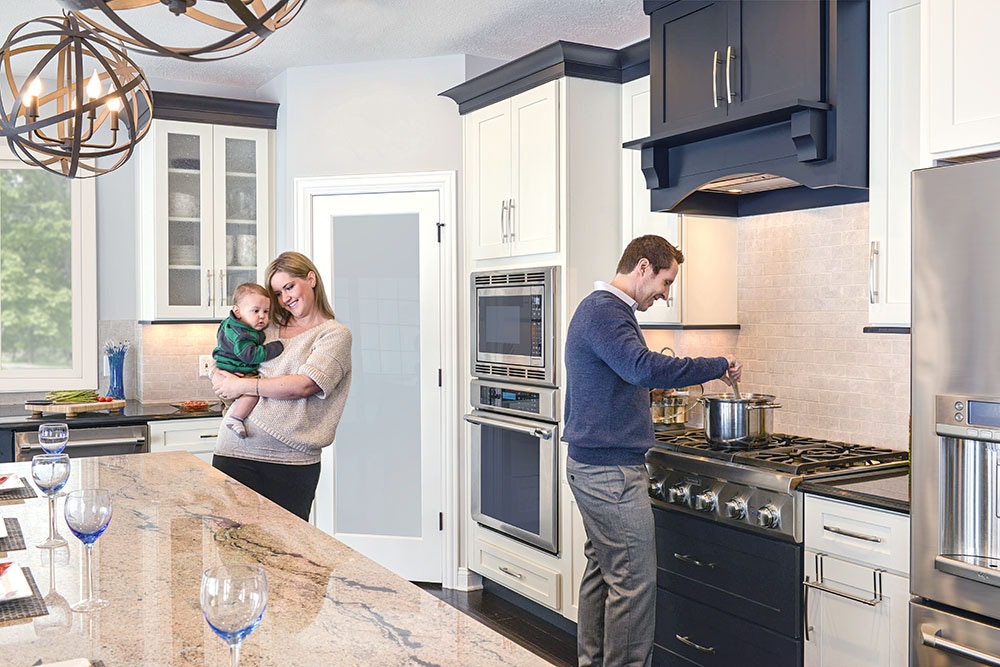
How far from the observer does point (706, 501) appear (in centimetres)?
298

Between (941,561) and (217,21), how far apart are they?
6.70ft

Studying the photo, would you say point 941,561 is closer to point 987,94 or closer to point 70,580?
point 987,94

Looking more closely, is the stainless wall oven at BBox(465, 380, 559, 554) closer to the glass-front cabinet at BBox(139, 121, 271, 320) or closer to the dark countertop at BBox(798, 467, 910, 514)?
the dark countertop at BBox(798, 467, 910, 514)

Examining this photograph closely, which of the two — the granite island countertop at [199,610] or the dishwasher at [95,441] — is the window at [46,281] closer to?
the dishwasher at [95,441]

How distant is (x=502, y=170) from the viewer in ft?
13.5

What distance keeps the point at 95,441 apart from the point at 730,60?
3.45m

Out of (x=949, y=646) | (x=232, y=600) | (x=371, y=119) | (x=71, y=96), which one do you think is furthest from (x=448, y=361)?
(x=232, y=600)

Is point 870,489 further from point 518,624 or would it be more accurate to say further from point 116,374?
point 116,374

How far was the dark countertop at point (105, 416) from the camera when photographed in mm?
4321

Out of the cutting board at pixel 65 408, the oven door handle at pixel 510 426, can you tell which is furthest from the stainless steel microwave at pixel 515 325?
the cutting board at pixel 65 408

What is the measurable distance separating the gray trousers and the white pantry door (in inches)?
69.2

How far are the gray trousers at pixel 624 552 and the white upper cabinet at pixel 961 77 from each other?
1362mm

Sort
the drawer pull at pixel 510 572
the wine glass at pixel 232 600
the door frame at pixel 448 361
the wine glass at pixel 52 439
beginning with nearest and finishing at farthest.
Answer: the wine glass at pixel 232 600
the wine glass at pixel 52 439
the drawer pull at pixel 510 572
the door frame at pixel 448 361

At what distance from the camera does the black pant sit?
2.96 metres
